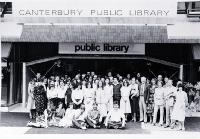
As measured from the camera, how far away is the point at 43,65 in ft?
62.6

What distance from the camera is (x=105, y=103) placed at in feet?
47.1

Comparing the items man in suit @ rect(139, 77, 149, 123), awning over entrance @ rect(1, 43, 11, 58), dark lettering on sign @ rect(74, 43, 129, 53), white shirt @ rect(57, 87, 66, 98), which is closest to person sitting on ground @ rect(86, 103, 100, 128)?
white shirt @ rect(57, 87, 66, 98)

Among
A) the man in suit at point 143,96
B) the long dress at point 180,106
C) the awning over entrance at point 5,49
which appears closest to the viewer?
the long dress at point 180,106

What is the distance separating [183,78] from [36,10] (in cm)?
812

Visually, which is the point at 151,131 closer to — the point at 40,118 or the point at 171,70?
the point at 40,118

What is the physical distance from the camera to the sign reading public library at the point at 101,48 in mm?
17719

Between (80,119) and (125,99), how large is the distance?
82.5 inches

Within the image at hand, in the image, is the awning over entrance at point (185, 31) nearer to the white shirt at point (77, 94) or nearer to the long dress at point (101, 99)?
the long dress at point (101, 99)

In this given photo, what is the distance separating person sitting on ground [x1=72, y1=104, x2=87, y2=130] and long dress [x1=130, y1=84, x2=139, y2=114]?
2065 mm

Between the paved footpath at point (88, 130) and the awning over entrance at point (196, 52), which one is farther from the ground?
the awning over entrance at point (196, 52)

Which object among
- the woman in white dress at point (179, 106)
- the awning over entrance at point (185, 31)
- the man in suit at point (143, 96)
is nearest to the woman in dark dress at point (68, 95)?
the man in suit at point (143, 96)

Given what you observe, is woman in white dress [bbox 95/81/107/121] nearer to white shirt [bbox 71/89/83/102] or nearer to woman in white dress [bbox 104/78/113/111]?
woman in white dress [bbox 104/78/113/111]

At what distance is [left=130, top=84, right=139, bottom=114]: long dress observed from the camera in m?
14.6

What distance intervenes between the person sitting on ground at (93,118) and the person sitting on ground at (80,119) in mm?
151
